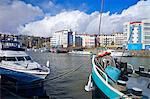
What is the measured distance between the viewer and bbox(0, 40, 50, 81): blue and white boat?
17188mm

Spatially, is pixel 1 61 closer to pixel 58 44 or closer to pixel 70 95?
pixel 70 95

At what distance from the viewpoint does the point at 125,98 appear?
9219 millimetres

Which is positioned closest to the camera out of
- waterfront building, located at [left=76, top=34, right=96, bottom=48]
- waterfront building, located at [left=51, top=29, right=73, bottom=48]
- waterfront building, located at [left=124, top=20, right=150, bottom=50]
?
waterfront building, located at [left=124, top=20, right=150, bottom=50]

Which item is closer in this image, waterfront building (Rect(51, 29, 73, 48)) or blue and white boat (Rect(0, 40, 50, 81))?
blue and white boat (Rect(0, 40, 50, 81))

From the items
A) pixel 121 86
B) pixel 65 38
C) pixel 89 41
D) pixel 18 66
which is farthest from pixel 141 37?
pixel 121 86

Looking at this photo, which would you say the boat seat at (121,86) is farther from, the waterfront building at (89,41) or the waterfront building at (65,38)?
the waterfront building at (89,41)

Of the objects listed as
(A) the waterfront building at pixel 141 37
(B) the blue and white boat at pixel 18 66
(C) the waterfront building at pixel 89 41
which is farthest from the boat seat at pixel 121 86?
(C) the waterfront building at pixel 89 41

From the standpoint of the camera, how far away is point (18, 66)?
58.5ft

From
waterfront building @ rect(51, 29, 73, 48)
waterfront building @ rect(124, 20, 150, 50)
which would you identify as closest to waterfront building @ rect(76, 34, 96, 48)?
waterfront building @ rect(51, 29, 73, 48)

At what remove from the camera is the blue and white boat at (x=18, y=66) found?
17188 mm

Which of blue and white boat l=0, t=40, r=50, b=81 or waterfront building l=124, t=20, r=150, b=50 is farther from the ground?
waterfront building l=124, t=20, r=150, b=50

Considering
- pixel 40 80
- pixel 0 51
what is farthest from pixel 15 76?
pixel 0 51

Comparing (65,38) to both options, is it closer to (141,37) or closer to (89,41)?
(89,41)

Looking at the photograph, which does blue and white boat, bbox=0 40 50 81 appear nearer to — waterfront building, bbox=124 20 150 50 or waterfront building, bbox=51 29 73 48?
waterfront building, bbox=124 20 150 50
